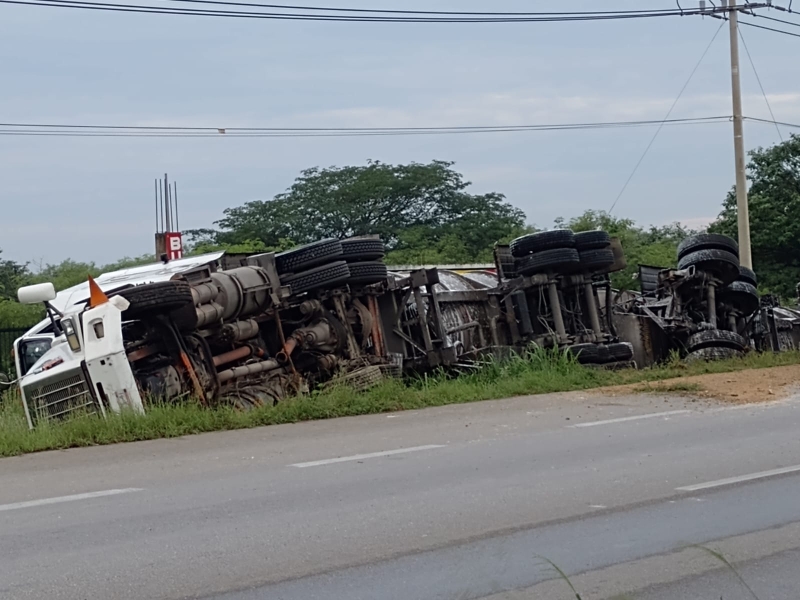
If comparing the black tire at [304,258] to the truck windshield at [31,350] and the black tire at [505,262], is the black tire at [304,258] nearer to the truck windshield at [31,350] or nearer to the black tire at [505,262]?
the black tire at [505,262]

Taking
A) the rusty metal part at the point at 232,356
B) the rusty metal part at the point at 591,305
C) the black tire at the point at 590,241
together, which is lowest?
the rusty metal part at the point at 591,305

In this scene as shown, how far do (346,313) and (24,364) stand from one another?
4.80 m

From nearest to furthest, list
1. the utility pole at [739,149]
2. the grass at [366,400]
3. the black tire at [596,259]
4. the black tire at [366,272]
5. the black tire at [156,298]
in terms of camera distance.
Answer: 1. the grass at [366,400]
2. the black tire at [156,298]
3. the black tire at [366,272]
4. the black tire at [596,259]
5. the utility pole at [739,149]

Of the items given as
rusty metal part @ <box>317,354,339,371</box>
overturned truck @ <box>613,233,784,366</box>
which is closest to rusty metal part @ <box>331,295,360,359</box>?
rusty metal part @ <box>317,354,339,371</box>

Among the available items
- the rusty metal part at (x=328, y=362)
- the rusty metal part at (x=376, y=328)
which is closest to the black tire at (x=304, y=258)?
the rusty metal part at (x=376, y=328)

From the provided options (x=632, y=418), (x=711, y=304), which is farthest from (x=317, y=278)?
(x=711, y=304)

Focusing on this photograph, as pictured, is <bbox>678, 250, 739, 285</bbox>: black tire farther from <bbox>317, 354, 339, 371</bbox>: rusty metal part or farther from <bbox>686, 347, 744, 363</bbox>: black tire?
<bbox>317, 354, 339, 371</bbox>: rusty metal part

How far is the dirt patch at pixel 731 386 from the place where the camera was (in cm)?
1277

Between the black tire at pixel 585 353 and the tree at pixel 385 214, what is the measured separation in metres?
16.1

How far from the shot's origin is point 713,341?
55.7 ft

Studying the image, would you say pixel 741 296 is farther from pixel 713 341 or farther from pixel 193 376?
pixel 193 376

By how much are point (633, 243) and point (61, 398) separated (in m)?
26.1

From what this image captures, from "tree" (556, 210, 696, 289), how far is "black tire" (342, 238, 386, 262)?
1478cm

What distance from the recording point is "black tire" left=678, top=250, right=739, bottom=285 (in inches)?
687
